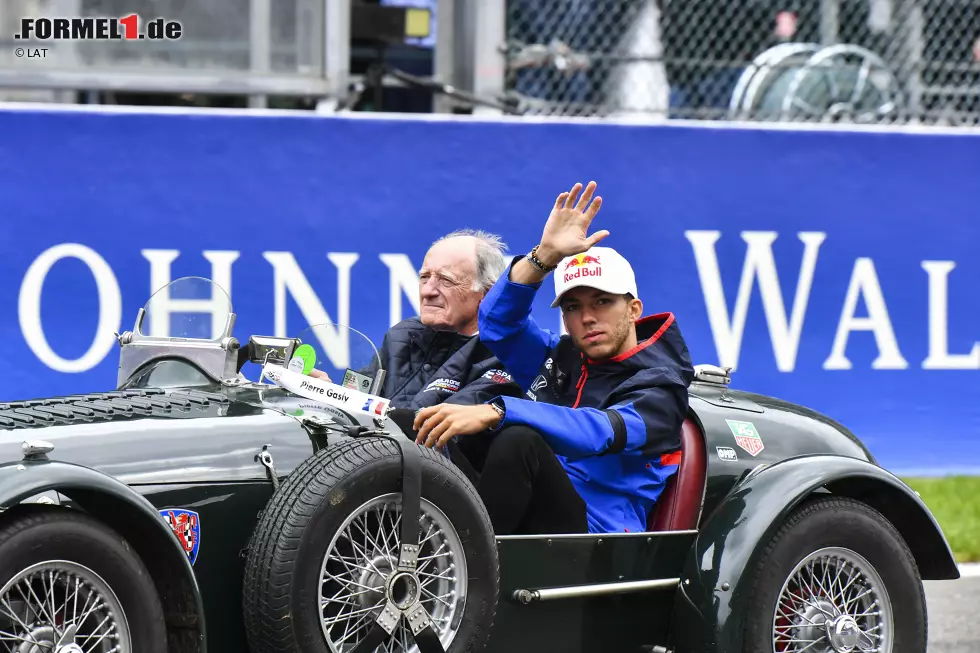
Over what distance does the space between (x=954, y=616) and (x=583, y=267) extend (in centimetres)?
233

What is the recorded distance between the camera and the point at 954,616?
5.39m

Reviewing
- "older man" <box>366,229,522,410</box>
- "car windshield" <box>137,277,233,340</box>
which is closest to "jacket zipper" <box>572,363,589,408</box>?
"older man" <box>366,229,522,410</box>

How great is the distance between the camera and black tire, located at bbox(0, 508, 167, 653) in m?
2.86

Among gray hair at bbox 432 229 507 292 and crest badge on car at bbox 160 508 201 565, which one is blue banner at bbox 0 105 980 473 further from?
crest badge on car at bbox 160 508 201 565

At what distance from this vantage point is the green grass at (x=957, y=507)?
623 cm

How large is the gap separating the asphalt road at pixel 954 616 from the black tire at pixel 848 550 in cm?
101

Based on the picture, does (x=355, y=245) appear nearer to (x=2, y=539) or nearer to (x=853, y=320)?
(x=853, y=320)

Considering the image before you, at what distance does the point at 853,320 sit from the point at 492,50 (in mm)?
2330

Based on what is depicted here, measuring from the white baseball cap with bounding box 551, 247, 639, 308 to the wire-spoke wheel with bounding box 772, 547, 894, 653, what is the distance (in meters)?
0.89

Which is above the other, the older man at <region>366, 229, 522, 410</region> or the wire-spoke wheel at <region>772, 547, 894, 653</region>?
the older man at <region>366, 229, 522, 410</region>

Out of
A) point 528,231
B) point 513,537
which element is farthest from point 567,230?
point 528,231

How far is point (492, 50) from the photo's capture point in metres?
7.77

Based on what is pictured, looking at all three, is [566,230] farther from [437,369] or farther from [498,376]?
[437,369]

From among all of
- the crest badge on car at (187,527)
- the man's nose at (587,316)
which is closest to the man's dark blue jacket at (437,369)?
the man's nose at (587,316)
